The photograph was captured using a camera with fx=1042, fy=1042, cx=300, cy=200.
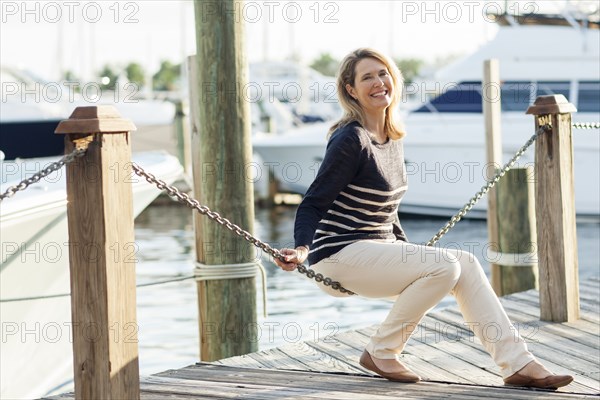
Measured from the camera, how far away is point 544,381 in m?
4.26

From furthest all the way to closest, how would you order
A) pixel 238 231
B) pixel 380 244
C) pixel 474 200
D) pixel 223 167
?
pixel 223 167
pixel 474 200
pixel 380 244
pixel 238 231

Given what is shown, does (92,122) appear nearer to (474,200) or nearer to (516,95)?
(474,200)

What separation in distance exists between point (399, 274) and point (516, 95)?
13358 mm

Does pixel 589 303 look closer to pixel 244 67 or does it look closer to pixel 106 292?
pixel 244 67

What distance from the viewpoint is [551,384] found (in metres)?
4.26

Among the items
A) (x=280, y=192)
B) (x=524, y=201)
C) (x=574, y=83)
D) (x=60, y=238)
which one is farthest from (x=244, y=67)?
(x=280, y=192)

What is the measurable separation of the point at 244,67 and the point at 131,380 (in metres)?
2.36

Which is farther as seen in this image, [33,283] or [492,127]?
[492,127]

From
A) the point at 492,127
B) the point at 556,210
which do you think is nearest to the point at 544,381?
the point at 556,210

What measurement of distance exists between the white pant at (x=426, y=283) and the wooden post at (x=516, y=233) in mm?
2953

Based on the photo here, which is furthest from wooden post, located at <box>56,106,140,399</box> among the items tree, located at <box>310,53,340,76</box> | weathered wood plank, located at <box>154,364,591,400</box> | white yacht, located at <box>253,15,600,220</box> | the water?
tree, located at <box>310,53,340,76</box>

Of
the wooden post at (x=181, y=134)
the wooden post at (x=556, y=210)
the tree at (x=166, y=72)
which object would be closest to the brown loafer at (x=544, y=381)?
the wooden post at (x=556, y=210)

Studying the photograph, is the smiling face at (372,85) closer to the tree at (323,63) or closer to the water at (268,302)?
the water at (268,302)

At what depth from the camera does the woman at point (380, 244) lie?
4230 mm
